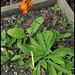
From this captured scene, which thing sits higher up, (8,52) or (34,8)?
(34,8)

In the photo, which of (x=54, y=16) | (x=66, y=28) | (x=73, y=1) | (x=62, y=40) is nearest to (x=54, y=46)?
(x=62, y=40)

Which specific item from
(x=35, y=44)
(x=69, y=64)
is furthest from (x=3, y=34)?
(x=69, y=64)

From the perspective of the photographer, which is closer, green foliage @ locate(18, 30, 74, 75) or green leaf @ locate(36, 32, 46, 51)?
green foliage @ locate(18, 30, 74, 75)

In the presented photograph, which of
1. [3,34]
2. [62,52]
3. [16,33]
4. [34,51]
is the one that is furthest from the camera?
[3,34]

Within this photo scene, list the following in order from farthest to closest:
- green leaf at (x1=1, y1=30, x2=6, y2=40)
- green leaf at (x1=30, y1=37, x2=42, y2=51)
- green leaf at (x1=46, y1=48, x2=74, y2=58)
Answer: green leaf at (x1=1, y1=30, x2=6, y2=40) → green leaf at (x1=30, y1=37, x2=42, y2=51) → green leaf at (x1=46, y1=48, x2=74, y2=58)

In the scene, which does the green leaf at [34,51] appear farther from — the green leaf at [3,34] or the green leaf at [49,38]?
the green leaf at [3,34]

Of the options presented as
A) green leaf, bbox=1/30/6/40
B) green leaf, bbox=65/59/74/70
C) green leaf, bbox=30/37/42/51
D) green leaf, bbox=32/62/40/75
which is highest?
green leaf, bbox=1/30/6/40

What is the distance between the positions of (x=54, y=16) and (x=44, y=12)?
25 cm

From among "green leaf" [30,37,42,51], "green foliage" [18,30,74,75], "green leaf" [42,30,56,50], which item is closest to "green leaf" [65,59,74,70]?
"green foliage" [18,30,74,75]

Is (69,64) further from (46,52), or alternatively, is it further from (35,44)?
(35,44)

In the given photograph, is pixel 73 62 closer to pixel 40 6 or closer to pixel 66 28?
pixel 66 28

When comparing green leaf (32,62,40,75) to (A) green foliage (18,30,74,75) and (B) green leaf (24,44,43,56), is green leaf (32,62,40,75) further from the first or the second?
(B) green leaf (24,44,43,56)

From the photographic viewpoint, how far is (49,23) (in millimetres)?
2504

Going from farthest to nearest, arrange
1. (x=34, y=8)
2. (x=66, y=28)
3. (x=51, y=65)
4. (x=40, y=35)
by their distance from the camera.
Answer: (x=34, y=8) → (x=66, y=28) → (x=40, y=35) → (x=51, y=65)
